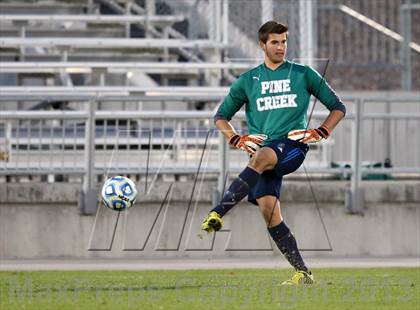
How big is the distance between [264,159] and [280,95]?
53cm

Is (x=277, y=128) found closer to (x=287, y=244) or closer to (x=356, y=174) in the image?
(x=287, y=244)

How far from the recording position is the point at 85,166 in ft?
51.4

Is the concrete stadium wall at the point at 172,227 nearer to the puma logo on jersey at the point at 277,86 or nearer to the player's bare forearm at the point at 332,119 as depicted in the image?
the player's bare forearm at the point at 332,119

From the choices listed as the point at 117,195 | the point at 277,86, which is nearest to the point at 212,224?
the point at 277,86

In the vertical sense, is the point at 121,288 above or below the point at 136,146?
below

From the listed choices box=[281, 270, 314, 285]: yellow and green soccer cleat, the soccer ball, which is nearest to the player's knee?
box=[281, 270, 314, 285]: yellow and green soccer cleat

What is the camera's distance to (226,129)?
1095cm

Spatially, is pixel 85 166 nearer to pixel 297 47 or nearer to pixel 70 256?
pixel 70 256

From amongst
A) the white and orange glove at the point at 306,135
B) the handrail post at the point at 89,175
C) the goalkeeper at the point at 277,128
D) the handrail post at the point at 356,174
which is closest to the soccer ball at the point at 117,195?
the goalkeeper at the point at 277,128

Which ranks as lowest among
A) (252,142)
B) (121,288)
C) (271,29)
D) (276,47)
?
(121,288)

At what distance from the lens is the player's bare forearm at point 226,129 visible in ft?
35.8

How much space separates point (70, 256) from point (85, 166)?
100 centimetres

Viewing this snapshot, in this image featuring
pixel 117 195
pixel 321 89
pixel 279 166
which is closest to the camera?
pixel 279 166

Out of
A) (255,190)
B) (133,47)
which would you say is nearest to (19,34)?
(133,47)
